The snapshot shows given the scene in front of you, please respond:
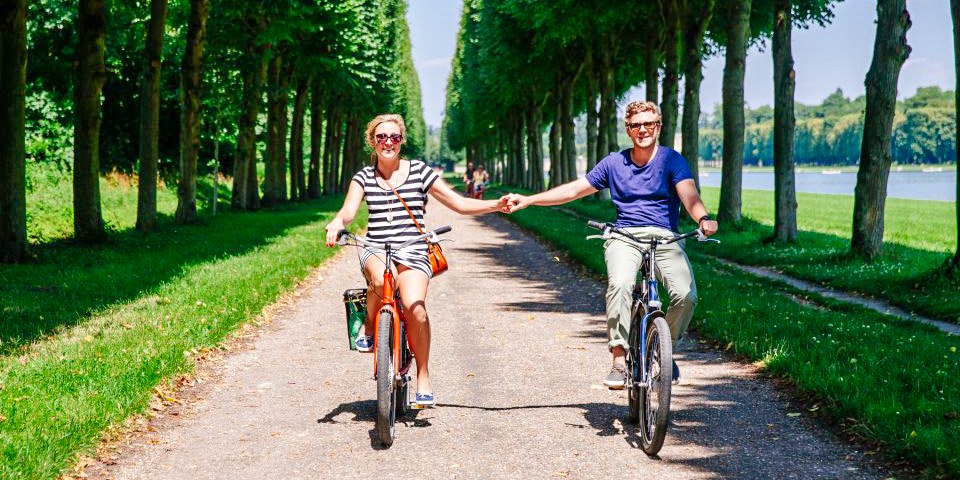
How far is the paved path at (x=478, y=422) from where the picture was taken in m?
5.28

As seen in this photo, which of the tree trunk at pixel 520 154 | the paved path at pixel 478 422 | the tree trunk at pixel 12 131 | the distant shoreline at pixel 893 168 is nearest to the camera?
the paved path at pixel 478 422

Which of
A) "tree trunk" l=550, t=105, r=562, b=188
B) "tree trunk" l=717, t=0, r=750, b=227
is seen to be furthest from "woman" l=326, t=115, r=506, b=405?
"tree trunk" l=550, t=105, r=562, b=188

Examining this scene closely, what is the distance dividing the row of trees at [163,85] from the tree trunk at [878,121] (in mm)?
12473

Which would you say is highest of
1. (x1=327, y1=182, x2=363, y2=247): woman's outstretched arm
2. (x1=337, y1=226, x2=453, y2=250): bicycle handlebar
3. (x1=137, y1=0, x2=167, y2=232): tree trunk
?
(x1=137, y1=0, x2=167, y2=232): tree trunk

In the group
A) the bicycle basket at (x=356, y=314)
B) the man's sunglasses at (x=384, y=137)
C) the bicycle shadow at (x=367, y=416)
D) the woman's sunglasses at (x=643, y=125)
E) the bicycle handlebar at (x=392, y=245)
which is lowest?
the bicycle shadow at (x=367, y=416)

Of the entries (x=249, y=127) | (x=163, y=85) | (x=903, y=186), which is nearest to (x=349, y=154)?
(x=163, y=85)

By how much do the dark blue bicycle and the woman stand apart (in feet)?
3.50

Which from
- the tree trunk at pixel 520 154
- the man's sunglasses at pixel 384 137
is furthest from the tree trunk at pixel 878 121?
the tree trunk at pixel 520 154

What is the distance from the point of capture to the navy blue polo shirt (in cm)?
602

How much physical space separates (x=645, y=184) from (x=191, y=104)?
1831 cm

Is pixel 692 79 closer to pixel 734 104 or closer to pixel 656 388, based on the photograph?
pixel 734 104

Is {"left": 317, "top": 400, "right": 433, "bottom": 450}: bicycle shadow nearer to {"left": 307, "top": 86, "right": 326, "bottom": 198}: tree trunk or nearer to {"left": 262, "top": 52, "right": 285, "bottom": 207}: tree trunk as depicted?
{"left": 262, "top": 52, "right": 285, "bottom": 207}: tree trunk

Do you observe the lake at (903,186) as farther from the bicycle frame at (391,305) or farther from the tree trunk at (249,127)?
the bicycle frame at (391,305)

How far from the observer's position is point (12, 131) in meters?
13.8
